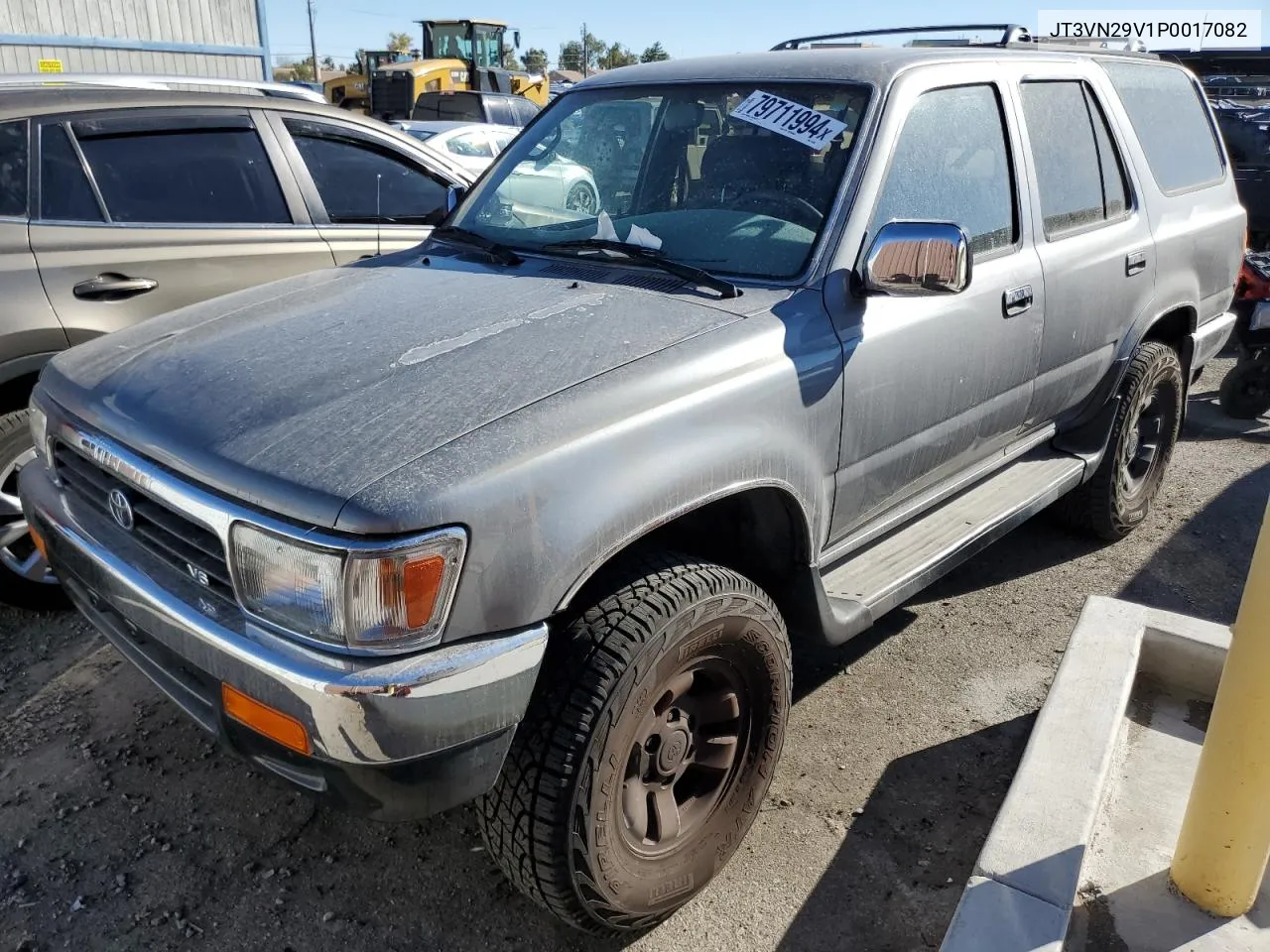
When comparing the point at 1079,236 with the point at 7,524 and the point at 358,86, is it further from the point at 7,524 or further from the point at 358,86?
the point at 358,86

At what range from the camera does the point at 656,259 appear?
2785 millimetres

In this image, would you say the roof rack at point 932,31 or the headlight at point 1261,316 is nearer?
the roof rack at point 932,31

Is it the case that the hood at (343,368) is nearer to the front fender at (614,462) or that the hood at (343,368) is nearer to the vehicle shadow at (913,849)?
the front fender at (614,462)

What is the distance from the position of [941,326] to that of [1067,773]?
123cm

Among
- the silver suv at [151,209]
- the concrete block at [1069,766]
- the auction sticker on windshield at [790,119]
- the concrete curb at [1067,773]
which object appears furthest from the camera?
the silver suv at [151,209]

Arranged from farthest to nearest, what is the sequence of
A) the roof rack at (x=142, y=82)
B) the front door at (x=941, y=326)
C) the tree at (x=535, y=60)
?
the tree at (x=535, y=60), the roof rack at (x=142, y=82), the front door at (x=941, y=326)

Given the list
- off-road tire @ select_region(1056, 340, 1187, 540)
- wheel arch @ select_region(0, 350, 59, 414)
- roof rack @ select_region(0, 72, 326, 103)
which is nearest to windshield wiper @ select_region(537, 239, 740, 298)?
wheel arch @ select_region(0, 350, 59, 414)

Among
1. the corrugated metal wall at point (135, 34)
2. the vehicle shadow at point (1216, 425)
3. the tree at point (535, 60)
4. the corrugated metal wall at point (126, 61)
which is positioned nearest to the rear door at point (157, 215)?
the vehicle shadow at point (1216, 425)

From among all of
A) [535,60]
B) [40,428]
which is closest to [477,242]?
[40,428]

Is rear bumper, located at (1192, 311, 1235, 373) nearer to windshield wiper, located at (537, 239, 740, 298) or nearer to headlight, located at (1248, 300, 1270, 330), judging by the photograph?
headlight, located at (1248, 300, 1270, 330)

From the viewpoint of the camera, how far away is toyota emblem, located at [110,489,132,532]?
7.33 ft

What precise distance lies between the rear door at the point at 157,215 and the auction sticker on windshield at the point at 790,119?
210cm

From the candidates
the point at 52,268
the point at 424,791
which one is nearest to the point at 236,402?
the point at 424,791

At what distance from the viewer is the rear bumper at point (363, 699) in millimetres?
1785
